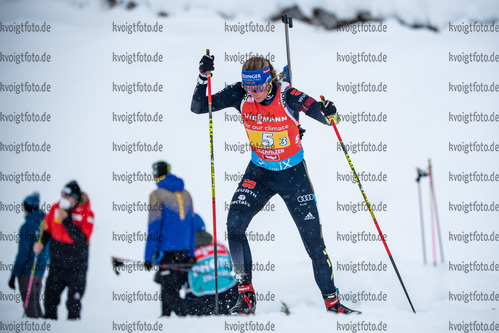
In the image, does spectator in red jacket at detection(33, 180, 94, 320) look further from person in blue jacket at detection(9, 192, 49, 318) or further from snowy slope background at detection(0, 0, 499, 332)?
snowy slope background at detection(0, 0, 499, 332)

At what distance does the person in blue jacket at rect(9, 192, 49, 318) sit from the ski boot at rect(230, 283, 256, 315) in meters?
3.78

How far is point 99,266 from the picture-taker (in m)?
10.6

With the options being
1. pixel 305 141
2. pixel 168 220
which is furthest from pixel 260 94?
pixel 305 141

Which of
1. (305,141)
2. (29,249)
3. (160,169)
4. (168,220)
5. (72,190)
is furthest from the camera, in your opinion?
(305,141)

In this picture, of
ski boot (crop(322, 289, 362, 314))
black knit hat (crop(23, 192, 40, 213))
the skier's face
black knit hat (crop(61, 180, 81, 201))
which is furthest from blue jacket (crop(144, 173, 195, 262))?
black knit hat (crop(23, 192, 40, 213))

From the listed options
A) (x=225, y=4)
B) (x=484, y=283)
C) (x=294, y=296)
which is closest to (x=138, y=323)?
(x=294, y=296)

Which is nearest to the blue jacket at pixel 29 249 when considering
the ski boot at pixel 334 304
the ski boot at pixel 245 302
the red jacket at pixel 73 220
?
the red jacket at pixel 73 220

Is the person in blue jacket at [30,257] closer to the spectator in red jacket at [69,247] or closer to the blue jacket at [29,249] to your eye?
the blue jacket at [29,249]

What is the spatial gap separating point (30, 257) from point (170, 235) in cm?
260

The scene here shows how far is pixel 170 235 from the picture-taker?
6.30 meters

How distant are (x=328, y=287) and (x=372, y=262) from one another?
11.2 ft

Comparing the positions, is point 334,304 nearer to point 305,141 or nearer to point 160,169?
point 160,169

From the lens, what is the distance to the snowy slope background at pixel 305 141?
25.0ft

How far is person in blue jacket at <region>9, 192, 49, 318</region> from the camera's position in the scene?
732 cm
